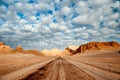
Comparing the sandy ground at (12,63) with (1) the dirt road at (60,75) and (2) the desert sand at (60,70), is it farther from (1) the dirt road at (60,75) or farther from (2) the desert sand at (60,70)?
(1) the dirt road at (60,75)

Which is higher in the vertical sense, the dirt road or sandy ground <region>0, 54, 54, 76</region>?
sandy ground <region>0, 54, 54, 76</region>

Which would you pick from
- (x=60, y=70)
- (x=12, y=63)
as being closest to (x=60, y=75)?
(x=60, y=70)

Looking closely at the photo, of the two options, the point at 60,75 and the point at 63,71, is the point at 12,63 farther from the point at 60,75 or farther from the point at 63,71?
the point at 60,75

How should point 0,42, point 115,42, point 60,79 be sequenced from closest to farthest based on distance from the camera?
point 60,79 < point 115,42 < point 0,42

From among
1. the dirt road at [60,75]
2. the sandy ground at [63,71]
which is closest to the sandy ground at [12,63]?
the sandy ground at [63,71]

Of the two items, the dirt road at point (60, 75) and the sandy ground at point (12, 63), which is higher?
the sandy ground at point (12, 63)

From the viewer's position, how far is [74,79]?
34.9 feet

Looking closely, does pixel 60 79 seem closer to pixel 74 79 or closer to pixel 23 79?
pixel 74 79

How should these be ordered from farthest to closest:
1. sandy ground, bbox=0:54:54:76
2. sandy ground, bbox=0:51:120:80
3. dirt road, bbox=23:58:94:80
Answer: sandy ground, bbox=0:54:54:76, sandy ground, bbox=0:51:120:80, dirt road, bbox=23:58:94:80

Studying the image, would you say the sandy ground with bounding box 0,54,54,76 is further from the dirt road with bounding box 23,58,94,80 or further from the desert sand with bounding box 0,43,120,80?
the dirt road with bounding box 23,58,94,80

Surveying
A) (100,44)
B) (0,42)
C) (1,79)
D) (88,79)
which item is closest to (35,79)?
(1,79)

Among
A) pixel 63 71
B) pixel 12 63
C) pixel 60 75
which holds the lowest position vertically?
pixel 60 75

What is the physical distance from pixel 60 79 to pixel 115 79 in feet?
13.0

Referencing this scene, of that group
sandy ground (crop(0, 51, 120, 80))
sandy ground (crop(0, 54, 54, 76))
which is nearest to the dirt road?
sandy ground (crop(0, 51, 120, 80))
